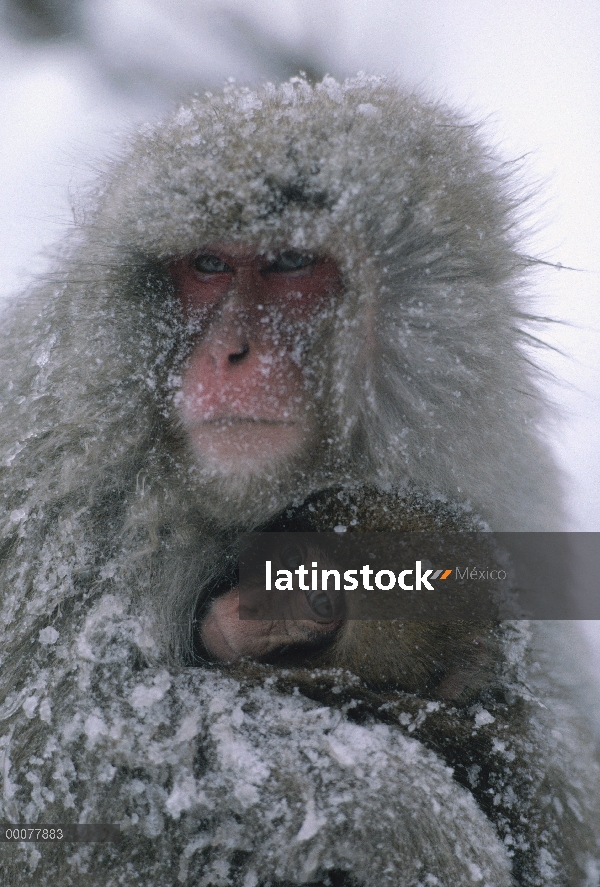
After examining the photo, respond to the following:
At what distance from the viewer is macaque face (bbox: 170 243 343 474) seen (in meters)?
1.45

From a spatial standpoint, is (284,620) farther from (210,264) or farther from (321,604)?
(210,264)

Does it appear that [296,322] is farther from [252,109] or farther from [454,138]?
[454,138]

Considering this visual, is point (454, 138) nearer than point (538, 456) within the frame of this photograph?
Yes

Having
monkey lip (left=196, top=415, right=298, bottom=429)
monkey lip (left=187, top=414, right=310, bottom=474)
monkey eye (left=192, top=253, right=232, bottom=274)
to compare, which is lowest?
monkey lip (left=187, top=414, right=310, bottom=474)

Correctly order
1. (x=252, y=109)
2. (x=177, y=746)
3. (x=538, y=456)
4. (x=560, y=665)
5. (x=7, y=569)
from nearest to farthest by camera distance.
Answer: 1. (x=177, y=746)
2. (x=252, y=109)
3. (x=7, y=569)
4. (x=560, y=665)
5. (x=538, y=456)

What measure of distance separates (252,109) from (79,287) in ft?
1.95

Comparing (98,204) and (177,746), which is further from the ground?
(98,204)

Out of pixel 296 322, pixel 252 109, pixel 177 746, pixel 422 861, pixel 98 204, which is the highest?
pixel 252 109

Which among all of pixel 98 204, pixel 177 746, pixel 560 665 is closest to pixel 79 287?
pixel 98 204

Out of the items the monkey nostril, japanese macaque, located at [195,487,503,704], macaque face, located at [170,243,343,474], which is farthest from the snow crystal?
the monkey nostril

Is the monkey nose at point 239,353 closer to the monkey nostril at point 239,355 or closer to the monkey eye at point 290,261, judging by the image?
the monkey nostril at point 239,355

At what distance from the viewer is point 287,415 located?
1479 millimetres

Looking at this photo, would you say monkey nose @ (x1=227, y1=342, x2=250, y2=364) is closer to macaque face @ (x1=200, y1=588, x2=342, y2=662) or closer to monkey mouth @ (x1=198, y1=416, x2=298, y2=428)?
monkey mouth @ (x1=198, y1=416, x2=298, y2=428)

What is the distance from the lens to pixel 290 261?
1.48m
